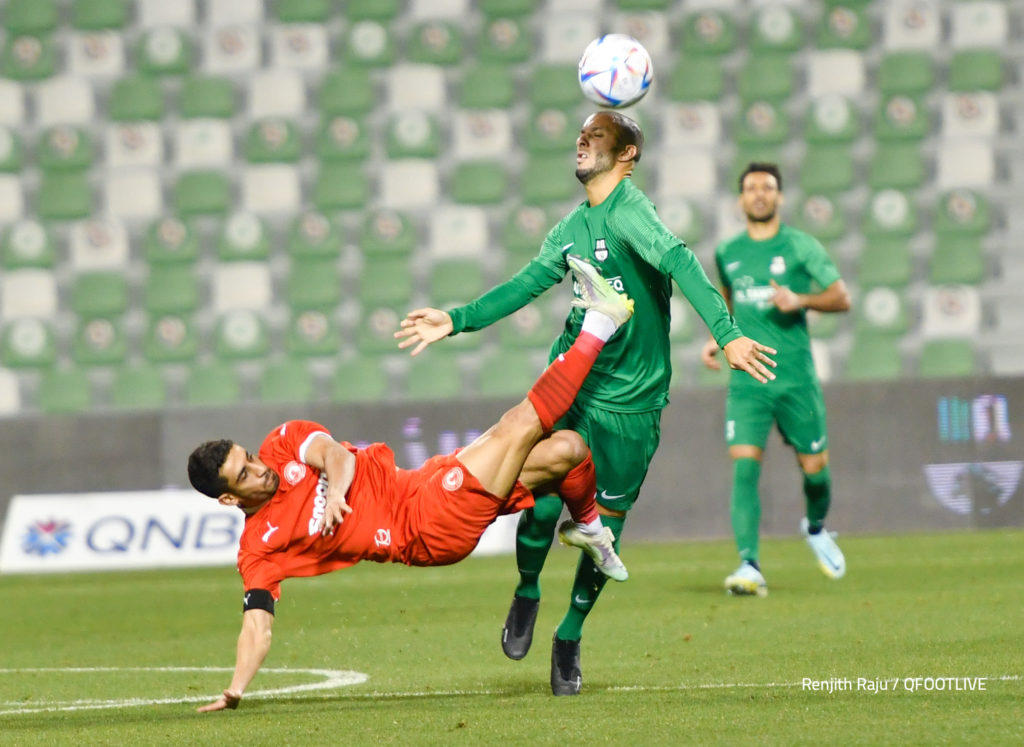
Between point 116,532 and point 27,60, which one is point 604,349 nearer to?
point 116,532

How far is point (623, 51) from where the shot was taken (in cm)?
602

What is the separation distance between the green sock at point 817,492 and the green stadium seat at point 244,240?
313 inches

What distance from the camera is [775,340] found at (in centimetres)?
936

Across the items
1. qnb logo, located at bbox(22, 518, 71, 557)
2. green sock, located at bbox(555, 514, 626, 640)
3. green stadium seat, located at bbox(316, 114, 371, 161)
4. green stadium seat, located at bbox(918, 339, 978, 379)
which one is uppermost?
green stadium seat, located at bbox(316, 114, 371, 161)

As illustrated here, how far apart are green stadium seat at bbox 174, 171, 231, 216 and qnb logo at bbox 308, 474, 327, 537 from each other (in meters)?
10.9

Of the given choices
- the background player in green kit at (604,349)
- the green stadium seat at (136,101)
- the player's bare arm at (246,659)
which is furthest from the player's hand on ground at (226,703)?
the green stadium seat at (136,101)

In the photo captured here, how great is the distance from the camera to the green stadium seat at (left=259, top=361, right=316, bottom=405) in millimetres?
14953

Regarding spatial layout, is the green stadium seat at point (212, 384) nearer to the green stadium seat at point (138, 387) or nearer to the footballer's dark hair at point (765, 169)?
the green stadium seat at point (138, 387)

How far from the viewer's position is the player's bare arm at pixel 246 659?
5344 mm

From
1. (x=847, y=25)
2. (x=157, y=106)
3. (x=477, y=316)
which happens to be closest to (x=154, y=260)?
(x=157, y=106)

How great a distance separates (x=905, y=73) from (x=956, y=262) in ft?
7.00

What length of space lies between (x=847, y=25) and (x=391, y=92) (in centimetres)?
470

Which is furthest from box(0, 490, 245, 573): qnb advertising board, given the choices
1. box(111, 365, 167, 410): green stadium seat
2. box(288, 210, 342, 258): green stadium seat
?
box(288, 210, 342, 258): green stadium seat

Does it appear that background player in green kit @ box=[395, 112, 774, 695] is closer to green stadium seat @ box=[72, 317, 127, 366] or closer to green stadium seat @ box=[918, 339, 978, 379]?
green stadium seat @ box=[918, 339, 978, 379]
